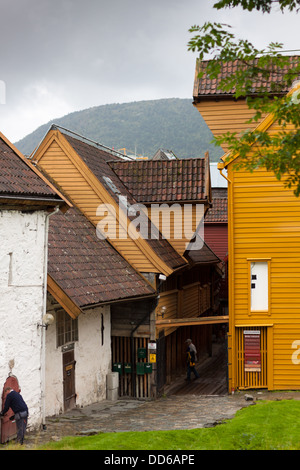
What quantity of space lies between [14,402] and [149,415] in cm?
539

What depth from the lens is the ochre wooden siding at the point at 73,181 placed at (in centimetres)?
2342

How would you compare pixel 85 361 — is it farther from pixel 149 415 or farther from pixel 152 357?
pixel 149 415

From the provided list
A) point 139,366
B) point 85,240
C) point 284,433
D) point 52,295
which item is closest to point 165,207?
point 85,240

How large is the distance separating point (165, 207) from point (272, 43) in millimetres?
14362

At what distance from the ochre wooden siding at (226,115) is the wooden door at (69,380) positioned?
9.91m

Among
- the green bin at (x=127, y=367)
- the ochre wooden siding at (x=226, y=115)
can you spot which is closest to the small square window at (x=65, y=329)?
the green bin at (x=127, y=367)

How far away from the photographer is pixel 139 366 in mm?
22141

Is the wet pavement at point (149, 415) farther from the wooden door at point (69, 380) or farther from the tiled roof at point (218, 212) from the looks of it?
the tiled roof at point (218, 212)

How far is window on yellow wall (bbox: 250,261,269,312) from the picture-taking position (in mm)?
21797

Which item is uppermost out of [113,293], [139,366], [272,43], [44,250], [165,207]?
[272,43]

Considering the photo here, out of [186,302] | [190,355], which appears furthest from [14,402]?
[186,302]

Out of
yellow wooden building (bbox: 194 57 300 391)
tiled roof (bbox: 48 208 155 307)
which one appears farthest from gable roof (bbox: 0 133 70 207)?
yellow wooden building (bbox: 194 57 300 391)

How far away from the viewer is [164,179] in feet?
85.1
